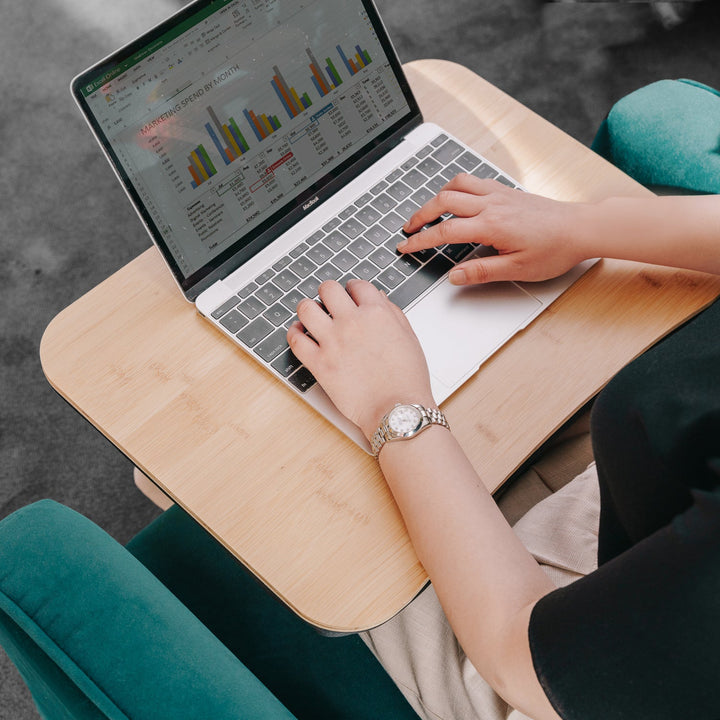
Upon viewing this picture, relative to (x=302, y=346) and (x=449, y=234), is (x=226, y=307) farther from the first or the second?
(x=449, y=234)

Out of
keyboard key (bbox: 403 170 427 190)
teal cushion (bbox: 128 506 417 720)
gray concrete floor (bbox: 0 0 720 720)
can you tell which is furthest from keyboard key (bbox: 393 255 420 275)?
gray concrete floor (bbox: 0 0 720 720)

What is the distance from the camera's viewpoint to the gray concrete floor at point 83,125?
1.56 meters

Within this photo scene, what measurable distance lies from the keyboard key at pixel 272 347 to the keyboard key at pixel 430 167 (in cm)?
29

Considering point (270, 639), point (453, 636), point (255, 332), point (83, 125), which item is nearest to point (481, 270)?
point (255, 332)

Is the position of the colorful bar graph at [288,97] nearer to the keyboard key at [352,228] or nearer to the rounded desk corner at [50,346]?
the keyboard key at [352,228]

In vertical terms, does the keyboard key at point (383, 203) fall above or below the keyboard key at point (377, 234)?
above

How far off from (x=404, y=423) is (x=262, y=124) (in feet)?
1.24

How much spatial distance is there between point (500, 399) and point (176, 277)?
379mm

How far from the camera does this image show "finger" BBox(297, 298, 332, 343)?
2.60 ft

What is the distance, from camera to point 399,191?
3.02ft

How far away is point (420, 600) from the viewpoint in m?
0.82

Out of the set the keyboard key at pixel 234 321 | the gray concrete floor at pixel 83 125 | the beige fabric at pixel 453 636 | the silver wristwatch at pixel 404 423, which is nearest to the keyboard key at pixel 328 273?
the keyboard key at pixel 234 321

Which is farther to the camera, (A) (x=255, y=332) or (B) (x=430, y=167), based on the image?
(B) (x=430, y=167)

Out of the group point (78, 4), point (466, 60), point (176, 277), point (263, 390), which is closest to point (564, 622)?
point (263, 390)
